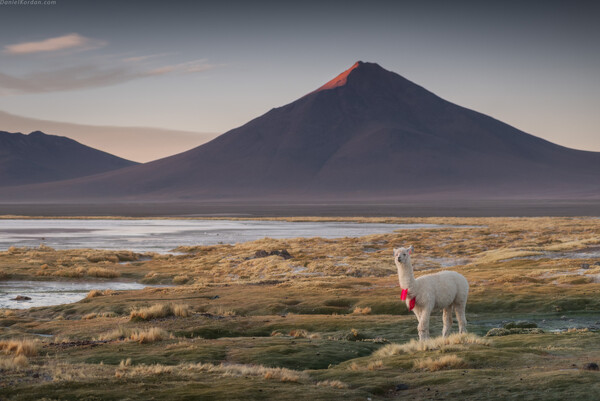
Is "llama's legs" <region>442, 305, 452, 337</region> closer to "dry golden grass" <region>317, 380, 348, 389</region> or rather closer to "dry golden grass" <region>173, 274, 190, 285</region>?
"dry golden grass" <region>317, 380, 348, 389</region>

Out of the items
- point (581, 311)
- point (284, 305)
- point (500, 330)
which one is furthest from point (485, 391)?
point (284, 305)

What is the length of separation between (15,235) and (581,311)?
3457 inches

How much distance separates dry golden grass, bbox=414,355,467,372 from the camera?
623 inches

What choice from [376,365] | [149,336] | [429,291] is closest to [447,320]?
[429,291]

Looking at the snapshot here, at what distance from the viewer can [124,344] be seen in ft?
66.1

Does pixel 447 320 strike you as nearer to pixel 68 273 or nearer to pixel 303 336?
pixel 303 336

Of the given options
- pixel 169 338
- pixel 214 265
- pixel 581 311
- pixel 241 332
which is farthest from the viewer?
pixel 214 265

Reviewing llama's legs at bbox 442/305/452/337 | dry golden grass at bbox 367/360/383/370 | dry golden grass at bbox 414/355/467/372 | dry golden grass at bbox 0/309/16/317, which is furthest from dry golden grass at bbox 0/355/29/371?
dry golden grass at bbox 0/309/16/317

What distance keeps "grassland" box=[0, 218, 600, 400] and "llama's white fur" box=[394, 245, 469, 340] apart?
1.21 m

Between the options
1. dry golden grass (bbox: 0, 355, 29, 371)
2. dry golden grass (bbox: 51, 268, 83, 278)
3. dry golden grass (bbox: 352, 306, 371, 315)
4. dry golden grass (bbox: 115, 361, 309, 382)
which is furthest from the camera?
dry golden grass (bbox: 51, 268, 83, 278)

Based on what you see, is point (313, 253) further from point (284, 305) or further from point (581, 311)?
point (581, 311)

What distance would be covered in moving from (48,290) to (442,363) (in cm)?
3627

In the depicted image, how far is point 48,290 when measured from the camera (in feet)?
149

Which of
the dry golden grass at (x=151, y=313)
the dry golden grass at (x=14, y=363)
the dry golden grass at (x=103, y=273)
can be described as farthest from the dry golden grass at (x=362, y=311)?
the dry golden grass at (x=103, y=273)
